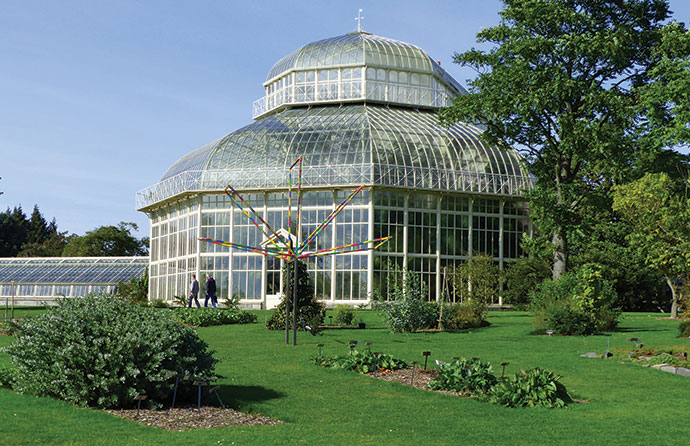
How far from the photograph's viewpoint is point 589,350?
19.0 m

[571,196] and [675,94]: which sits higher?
[675,94]

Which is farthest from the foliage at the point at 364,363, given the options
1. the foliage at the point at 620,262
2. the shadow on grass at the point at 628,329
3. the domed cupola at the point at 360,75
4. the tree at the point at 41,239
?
the tree at the point at 41,239

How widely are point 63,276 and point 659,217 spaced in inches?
1661

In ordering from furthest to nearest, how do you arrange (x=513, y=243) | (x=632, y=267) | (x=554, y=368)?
(x=513, y=243), (x=632, y=267), (x=554, y=368)

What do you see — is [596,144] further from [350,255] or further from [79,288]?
[79,288]

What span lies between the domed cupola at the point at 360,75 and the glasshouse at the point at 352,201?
180 cm

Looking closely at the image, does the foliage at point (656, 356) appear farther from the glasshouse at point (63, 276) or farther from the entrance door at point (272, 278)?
the glasshouse at point (63, 276)

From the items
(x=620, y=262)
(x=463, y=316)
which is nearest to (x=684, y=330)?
(x=463, y=316)

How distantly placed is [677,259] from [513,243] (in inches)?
797

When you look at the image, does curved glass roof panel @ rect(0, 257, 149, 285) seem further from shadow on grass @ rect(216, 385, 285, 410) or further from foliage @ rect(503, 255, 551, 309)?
shadow on grass @ rect(216, 385, 285, 410)

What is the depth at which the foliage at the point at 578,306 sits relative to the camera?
2305cm

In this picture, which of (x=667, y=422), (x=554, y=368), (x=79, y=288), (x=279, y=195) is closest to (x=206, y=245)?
(x=279, y=195)

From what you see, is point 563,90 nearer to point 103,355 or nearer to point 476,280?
point 476,280

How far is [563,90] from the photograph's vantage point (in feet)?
89.6
